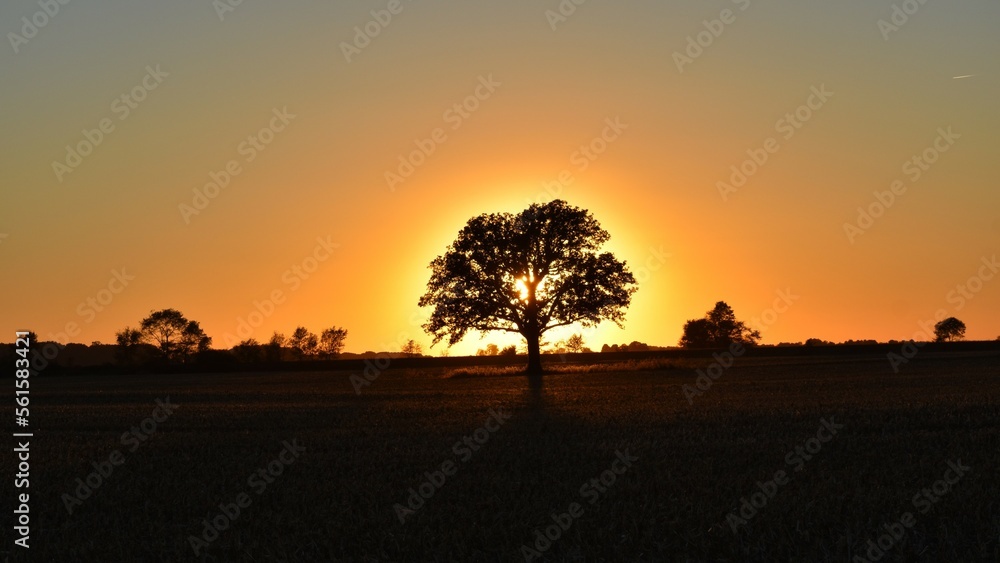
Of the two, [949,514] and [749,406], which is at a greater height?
[749,406]

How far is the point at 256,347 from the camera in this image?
116938mm

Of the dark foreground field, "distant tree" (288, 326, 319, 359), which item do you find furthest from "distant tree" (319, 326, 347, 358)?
the dark foreground field

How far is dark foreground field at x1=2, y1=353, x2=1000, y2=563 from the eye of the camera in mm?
10562

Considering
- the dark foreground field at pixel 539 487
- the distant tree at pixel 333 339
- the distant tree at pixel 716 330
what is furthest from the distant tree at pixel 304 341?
the dark foreground field at pixel 539 487

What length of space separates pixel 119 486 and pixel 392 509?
554cm

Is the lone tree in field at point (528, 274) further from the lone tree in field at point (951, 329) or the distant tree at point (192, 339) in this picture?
the lone tree in field at point (951, 329)

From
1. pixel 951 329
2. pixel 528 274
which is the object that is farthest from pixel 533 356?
pixel 951 329

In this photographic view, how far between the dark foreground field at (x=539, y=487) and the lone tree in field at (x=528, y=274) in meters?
31.7

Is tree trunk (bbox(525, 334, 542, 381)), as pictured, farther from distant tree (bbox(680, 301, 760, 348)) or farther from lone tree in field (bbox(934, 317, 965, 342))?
lone tree in field (bbox(934, 317, 965, 342))

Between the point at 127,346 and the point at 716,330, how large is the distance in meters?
92.4

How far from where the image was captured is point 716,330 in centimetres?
14475

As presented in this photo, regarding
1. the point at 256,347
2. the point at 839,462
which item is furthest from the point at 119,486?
the point at 256,347

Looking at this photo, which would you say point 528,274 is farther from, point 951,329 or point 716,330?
point 951,329

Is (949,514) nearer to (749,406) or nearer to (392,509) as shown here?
(392,509)
